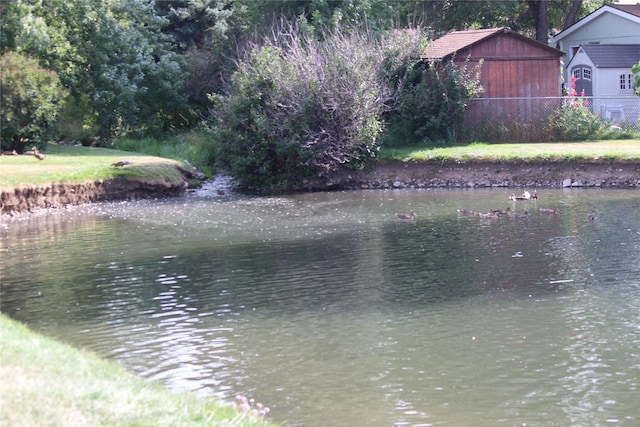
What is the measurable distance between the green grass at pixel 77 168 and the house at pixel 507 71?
12298mm

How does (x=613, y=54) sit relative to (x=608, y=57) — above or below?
above

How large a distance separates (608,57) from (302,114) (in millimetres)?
18782

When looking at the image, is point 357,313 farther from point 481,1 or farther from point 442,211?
point 481,1

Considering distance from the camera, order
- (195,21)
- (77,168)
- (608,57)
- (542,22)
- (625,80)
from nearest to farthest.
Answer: (77,168) → (625,80) → (608,57) → (195,21) → (542,22)

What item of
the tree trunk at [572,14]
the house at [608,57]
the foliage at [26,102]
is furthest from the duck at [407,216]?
the tree trunk at [572,14]

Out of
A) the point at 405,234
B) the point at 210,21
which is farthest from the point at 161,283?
the point at 210,21

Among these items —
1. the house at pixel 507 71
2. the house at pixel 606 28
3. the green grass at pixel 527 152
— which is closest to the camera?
the green grass at pixel 527 152

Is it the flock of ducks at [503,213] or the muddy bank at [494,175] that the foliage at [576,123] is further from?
the flock of ducks at [503,213]

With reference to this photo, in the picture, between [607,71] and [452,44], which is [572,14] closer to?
[607,71]

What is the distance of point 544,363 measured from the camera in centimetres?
1018

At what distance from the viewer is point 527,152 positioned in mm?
30984

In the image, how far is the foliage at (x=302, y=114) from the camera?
30.8 m

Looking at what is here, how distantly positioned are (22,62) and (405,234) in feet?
63.8

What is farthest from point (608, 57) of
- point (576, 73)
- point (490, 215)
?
point (490, 215)
